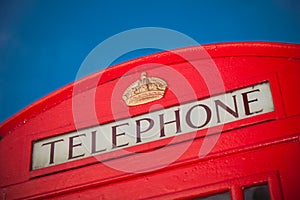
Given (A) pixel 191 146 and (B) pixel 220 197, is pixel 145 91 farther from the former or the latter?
(B) pixel 220 197

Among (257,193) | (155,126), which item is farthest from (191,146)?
(257,193)

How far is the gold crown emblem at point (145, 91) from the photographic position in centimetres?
248

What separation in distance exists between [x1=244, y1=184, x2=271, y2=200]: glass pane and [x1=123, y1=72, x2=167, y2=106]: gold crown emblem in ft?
2.29

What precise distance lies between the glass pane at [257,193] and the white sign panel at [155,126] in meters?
0.36

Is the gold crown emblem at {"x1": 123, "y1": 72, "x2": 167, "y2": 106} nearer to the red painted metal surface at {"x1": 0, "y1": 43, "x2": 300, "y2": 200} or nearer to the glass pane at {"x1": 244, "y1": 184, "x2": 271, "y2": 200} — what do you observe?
the red painted metal surface at {"x1": 0, "y1": 43, "x2": 300, "y2": 200}

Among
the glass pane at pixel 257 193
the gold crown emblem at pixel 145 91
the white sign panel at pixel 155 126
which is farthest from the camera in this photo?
the gold crown emblem at pixel 145 91

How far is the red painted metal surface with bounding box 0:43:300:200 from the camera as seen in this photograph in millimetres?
2115

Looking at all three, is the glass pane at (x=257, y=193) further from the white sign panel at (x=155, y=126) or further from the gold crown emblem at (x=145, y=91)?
the gold crown emblem at (x=145, y=91)

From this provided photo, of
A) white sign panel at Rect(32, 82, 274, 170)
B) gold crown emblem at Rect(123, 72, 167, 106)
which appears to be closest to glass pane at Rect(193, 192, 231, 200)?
white sign panel at Rect(32, 82, 274, 170)

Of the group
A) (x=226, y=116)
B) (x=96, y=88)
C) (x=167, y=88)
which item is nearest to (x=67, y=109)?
(x=96, y=88)

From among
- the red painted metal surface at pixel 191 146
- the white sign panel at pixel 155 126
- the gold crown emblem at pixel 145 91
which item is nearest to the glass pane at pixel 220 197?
the red painted metal surface at pixel 191 146

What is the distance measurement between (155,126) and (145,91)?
21 centimetres

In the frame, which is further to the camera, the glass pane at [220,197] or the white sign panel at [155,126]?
the white sign panel at [155,126]

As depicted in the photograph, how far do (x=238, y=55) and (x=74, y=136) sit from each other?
0.99 metres
